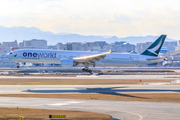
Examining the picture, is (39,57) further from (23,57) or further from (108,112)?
(108,112)

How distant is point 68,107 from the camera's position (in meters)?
38.1

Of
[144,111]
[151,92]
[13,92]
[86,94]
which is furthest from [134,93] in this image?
[13,92]

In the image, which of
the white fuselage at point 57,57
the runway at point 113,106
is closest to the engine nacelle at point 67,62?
the white fuselage at point 57,57

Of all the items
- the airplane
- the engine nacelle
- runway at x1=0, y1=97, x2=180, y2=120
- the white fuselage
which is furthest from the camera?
the white fuselage

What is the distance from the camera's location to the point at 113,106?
1539 inches

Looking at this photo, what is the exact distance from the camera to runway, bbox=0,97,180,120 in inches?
1331

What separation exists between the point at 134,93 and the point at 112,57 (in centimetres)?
1605

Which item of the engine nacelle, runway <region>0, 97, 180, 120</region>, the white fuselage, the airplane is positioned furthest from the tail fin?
runway <region>0, 97, 180, 120</region>

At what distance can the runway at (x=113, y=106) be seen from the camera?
1331 inches

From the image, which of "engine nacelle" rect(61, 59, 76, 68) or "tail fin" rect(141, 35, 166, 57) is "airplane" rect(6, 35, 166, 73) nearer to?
"engine nacelle" rect(61, 59, 76, 68)

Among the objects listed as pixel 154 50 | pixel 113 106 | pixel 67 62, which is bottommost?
pixel 113 106

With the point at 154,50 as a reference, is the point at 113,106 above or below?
below

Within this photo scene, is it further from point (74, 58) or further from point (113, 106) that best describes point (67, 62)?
point (113, 106)

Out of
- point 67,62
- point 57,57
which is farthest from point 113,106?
point 57,57
